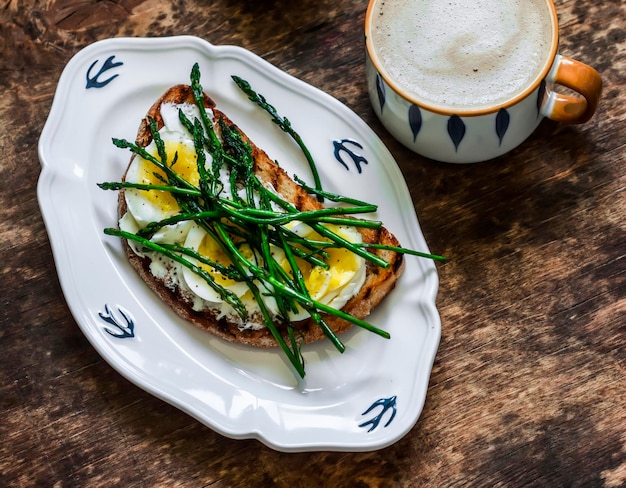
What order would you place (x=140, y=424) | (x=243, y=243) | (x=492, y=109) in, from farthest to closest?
(x=140, y=424) → (x=243, y=243) → (x=492, y=109)

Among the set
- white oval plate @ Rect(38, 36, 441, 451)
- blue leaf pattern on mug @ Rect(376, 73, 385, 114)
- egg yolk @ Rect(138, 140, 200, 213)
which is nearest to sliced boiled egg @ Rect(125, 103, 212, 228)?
egg yolk @ Rect(138, 140, 200, 213)

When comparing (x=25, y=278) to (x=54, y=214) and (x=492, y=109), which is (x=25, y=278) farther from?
(x=492, y=109)

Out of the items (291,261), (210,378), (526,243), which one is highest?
(291,261)

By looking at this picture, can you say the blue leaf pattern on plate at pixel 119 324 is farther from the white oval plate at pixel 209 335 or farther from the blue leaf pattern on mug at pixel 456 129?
the blue leaf pattern on mug at pixel 456 129

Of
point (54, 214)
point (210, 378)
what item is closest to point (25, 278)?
point (54, 214)

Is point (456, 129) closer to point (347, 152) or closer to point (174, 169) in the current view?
point (347, 152)

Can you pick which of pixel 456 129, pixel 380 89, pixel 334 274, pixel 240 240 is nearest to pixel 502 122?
pixel 456 129
